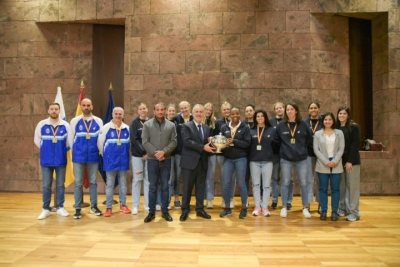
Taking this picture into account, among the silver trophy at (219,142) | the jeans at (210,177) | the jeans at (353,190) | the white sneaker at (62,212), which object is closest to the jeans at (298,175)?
the jeans at (353,190)

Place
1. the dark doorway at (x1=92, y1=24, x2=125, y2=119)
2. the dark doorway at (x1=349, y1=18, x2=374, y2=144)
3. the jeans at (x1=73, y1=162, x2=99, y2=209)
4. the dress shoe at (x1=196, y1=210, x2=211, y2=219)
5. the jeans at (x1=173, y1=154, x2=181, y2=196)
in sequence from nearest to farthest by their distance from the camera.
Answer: the dress shoe at (x1=196, y1=210, x2=211, y2=219)
the jeans at (x1=73, y1=162, x2=99, y2=209)
the jeans at (x1=173, y1=154, x2=181, y2=196)
the dark doorway at (x1=349, y1=18, x2=374, y2=144)
the dark doorway at (x1=92, y1=24, x2=125, y2=119)

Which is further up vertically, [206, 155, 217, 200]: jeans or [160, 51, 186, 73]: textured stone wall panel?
[160, 51, 186, 73]: textured stone wall panel

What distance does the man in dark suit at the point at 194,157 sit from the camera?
5.20 meters

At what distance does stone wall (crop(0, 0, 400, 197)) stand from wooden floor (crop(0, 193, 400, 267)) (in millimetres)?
2911

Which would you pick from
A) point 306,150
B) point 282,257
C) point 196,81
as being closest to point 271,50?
point 196,81

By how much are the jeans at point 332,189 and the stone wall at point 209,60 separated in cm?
277

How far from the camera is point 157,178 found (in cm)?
524

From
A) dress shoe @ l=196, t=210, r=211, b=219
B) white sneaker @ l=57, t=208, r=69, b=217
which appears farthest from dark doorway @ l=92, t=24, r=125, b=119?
dress shoe @ l=196, t=210, r=211, b=219

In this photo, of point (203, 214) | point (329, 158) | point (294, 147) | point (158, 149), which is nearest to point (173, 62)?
point (158, 149)

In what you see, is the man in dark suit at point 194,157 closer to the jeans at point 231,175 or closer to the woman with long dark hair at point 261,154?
the jeans at point 231,175

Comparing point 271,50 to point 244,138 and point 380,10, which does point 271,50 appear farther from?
point 244,138

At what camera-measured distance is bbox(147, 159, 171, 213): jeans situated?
5180mm

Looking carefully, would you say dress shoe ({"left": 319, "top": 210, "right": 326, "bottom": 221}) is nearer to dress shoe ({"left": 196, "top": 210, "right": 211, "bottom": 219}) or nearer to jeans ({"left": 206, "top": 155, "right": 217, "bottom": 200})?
dress shoe ({"left": 196, "top": 210, "right": 211, "bottom": 219})

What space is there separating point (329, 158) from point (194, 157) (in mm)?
2085
